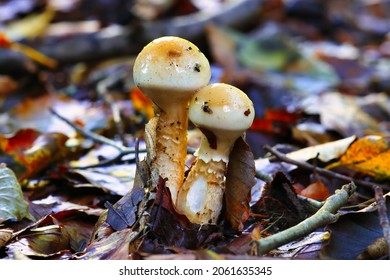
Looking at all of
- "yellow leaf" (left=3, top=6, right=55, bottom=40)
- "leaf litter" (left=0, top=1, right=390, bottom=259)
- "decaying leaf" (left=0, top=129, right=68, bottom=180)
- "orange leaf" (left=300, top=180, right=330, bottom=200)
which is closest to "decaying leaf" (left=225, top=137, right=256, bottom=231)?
"leaf litter" (left=0, top=1, right=390, bottom=259)

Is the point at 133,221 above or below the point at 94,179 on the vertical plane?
above

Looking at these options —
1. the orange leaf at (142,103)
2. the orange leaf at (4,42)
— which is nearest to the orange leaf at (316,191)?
the orange leaf at (142,103)

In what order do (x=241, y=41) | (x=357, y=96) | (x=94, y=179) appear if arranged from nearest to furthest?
(x=94, y=179), (x=357, y=96), (x=241, y=41)

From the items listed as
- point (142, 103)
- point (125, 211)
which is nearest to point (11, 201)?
point (125, 211)

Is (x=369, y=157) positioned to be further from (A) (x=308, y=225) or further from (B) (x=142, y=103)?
(B) (x=142, y=103)
